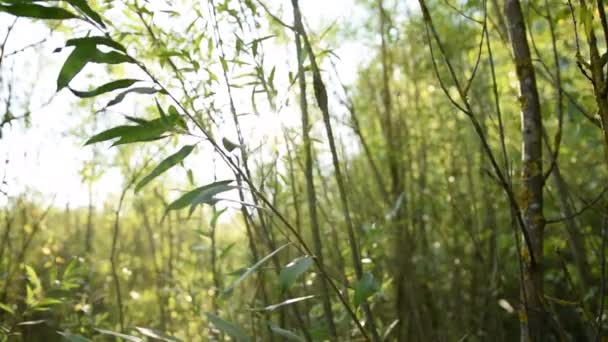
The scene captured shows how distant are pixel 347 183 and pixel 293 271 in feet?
1.73

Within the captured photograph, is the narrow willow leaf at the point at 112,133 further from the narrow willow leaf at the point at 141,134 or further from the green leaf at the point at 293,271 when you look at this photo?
the green leaf at the point at 293,271

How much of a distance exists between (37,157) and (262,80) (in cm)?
128

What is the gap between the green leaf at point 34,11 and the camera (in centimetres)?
109

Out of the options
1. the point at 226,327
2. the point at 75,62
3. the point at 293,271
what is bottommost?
the point at 226,327

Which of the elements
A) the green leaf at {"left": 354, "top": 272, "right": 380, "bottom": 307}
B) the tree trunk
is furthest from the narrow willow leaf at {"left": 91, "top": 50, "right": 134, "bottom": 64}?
the tree trunk

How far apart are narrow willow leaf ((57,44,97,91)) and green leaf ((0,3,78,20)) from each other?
6 centimetres

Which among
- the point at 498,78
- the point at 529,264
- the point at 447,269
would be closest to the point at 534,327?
the point at 529,264

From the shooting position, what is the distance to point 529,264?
125 cm

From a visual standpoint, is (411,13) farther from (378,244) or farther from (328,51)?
(328,51)

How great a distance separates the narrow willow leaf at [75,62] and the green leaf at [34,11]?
0.06m

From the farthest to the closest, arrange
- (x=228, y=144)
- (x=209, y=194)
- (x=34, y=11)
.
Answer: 1. (x=228, y=144)
2. (x=209, y=194)
3. (x=34, y=11)

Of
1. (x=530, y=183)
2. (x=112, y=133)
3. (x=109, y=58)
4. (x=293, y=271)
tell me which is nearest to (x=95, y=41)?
(x=109, y=58)

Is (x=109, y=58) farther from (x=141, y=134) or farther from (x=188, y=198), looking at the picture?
(x=188, y=198)

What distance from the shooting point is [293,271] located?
1.17 m
